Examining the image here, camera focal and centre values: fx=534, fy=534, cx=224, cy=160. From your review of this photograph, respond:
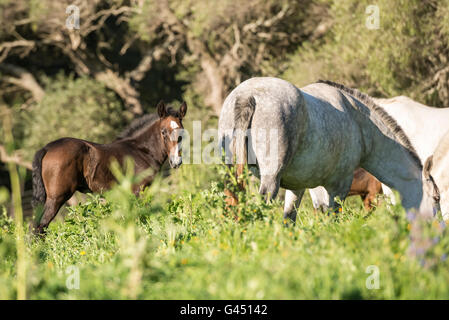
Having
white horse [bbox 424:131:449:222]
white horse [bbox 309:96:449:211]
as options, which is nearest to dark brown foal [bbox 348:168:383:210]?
white horse [bbox 309:96:449:211]

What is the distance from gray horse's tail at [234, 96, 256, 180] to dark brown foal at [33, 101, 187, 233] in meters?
3.23

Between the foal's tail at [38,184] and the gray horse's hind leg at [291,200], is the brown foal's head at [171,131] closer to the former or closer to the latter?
the foal's tail at [38,184]

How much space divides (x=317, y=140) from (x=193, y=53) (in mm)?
14102

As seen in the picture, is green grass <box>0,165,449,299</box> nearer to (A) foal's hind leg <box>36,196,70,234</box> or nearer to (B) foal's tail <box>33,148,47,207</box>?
(A) foal's hind leg <box>36,196,70,234</box>

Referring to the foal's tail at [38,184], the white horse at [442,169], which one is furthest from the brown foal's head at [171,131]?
the white horse at [442,169]

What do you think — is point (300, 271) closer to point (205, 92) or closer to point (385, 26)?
point (385, 26)

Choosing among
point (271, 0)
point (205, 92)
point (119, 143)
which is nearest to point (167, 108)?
point (119, 143)

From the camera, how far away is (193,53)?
18.7m

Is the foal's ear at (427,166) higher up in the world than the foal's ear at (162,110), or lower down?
A: lower down

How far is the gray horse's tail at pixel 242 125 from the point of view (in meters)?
4.75

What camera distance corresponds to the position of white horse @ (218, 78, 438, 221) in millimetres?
4785

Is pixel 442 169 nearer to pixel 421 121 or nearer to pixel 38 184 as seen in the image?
pixel 421 121

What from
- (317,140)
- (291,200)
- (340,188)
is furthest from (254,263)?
(291,200)
